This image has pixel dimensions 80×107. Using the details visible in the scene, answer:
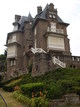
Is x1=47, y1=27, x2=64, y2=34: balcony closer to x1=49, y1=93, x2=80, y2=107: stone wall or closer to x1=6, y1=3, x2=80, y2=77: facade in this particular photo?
x1=6, y1=3, x2=80, y2=77: facade

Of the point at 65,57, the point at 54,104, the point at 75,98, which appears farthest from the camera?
Result: the point at 65,57

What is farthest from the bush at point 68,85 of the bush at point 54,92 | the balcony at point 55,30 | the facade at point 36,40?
the balcony at point 55,30

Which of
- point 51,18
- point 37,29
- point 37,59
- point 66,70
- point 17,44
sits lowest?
point 66,70

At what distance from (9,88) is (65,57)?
33.6 feet

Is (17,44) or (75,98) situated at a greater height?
(17,44)

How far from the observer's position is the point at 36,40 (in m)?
36.8

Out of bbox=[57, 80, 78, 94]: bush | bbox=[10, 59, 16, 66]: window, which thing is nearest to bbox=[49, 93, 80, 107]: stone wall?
bbox=[57, 80, 78, 94]: bush

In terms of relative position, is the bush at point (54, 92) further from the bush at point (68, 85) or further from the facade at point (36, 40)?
the facade at point (36, 40)

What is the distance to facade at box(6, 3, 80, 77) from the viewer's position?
3478 centimetres

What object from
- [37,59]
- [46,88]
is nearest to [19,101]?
[46,88]

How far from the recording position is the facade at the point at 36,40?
34.8 metres

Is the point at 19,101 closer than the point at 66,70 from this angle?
Yes

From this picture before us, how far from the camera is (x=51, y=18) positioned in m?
38.3

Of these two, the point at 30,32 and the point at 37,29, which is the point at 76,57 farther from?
the point at 30,32
